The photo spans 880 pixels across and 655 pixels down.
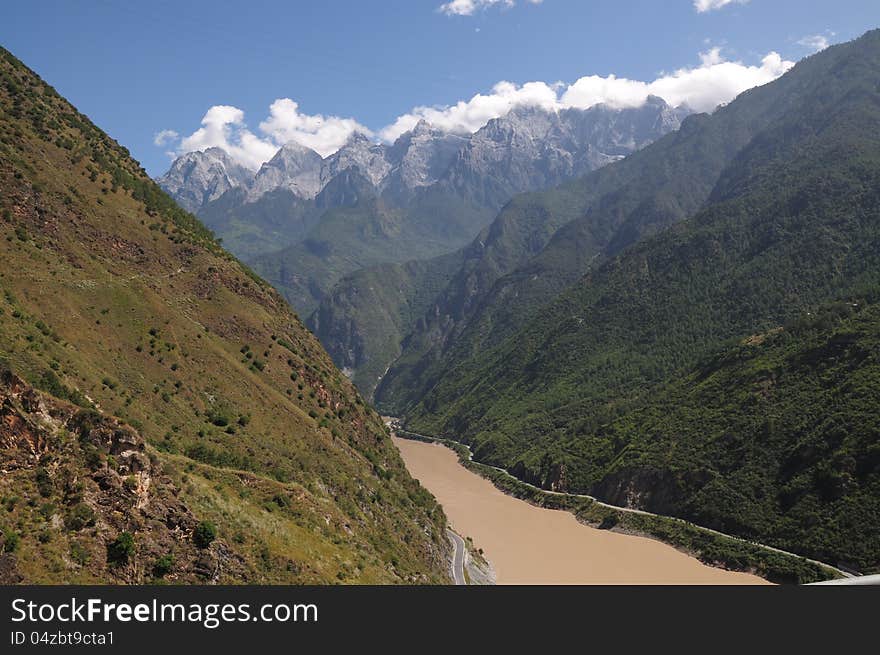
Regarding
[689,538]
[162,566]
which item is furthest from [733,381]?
[162,566]

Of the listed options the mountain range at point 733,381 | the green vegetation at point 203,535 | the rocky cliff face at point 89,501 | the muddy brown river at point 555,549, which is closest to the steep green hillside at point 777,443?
the mountain range at point 733,381

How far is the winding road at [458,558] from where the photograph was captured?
198ft

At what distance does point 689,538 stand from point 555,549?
17881 millimetres

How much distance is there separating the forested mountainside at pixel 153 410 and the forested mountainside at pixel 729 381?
4370 centimetres

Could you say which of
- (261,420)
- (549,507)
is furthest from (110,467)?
→ (549,507)

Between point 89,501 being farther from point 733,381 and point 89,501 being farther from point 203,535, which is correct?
point 733,381

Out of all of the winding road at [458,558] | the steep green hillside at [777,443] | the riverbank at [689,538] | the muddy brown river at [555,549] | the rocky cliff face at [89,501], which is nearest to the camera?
the rocky cliff face at [89,501]

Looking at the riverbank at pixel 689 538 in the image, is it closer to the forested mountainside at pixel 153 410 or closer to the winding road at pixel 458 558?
the winding road at pixel 458 558

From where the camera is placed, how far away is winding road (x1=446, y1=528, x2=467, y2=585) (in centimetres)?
6031

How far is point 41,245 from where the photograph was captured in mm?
53188

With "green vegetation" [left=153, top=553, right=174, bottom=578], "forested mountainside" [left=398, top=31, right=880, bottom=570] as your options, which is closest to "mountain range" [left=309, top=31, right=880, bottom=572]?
"forested mountainside" [left=398, top=31, right=880, bottom=570]

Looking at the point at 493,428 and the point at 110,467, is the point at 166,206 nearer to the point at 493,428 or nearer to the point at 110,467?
the point at 110,467

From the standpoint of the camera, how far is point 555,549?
82938 mm

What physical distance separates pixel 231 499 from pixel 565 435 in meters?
106
